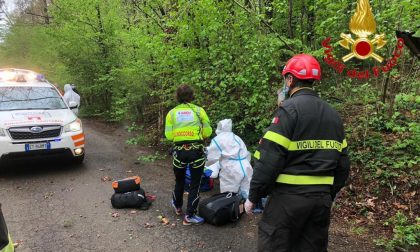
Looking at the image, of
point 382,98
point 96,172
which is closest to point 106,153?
point 96,172

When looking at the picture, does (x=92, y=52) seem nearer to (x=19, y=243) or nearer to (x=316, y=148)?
(x=19, y=243)

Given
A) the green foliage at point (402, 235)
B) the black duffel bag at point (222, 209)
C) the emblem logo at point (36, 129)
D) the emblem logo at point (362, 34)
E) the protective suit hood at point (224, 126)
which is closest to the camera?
the green foliage at point (402, 235)

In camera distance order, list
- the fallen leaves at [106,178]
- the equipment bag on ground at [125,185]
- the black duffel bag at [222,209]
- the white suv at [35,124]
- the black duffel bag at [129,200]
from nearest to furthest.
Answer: the black duffel bag at [222,209] < the black duffel bag at [129,200] < the equipment bag on ground at [125,185] < the white suv at [35,124] < the fallen leaves at [106,178]

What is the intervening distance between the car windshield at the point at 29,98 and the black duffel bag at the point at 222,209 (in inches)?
189

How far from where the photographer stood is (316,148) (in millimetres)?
3033

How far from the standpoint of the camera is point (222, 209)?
5539 millimetres

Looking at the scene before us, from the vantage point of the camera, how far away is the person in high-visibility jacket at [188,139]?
546 cm

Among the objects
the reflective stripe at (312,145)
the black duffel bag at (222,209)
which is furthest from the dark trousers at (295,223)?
the black duffel bag at (222,209)

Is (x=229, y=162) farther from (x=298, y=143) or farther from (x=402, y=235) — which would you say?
(x=298, y=143)

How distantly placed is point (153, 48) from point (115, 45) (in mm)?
7345

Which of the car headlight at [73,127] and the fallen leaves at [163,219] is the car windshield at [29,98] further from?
the fallen leaves at [163,219]

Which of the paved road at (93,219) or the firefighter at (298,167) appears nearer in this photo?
the firefighter at (298,167)

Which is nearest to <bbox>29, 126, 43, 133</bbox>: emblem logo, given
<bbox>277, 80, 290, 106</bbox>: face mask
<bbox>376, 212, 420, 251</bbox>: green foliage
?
<bbox>277, 80, 290, 106</bbox>: face mask

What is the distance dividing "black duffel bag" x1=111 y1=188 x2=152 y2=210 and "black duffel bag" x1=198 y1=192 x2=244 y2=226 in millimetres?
1058
